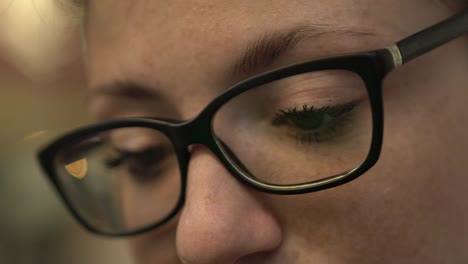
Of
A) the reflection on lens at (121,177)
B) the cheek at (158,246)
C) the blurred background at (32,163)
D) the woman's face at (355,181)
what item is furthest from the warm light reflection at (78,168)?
the blurred background at (32,163)

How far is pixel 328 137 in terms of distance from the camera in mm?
584

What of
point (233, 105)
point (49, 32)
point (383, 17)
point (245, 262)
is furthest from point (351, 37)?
point (49, 32)

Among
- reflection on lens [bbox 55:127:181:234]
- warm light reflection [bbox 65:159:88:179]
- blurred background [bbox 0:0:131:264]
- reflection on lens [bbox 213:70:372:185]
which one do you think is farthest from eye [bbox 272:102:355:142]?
blurred background [bbox 0:0:131:264]

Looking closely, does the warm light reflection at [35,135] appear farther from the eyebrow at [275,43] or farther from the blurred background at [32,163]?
the eyebrow at [275,43]

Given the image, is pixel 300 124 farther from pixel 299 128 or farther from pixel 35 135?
pixel 35 135

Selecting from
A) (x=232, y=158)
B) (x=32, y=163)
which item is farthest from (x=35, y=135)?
(x=232, y=158)

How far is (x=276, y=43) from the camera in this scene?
57 centimetres

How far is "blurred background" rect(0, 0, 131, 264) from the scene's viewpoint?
1.39 meters

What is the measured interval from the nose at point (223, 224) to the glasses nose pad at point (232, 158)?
16 mm

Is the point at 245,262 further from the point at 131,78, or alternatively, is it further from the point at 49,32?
the point at 49,32

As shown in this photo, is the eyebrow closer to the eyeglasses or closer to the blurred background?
the eyeglasses

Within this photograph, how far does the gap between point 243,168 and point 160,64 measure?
160 mm

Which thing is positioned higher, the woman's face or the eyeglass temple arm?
the eyeglass temple arm

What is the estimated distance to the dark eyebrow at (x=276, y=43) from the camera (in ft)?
1.85
